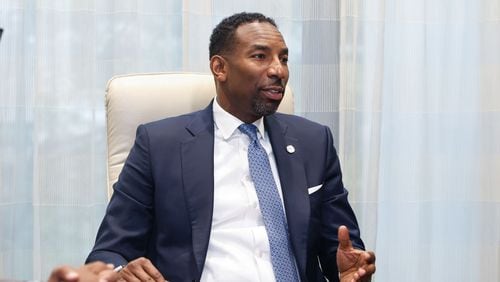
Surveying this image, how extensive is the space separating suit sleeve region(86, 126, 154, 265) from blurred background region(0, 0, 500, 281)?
63 centimetres

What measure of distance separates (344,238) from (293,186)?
0.81 ft

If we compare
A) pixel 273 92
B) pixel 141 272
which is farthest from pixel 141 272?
pixel 273 92

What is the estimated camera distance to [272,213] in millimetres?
1847

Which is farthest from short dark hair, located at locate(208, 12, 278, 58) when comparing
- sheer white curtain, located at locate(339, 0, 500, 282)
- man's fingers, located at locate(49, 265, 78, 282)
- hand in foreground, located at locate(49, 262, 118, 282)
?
man's fingers, located at locate(49, 265, 78, 282)

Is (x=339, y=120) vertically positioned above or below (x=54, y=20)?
below

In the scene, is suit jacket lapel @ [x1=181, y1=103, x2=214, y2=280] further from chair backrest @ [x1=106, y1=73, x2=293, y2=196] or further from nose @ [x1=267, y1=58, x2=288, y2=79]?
nose @ [x1=267, y1=58, x2=288, y2=79]

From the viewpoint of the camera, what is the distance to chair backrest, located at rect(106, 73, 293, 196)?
1.92 meters

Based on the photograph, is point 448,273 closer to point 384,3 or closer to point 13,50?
point 384,3

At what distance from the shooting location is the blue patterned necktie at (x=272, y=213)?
180 centimetres

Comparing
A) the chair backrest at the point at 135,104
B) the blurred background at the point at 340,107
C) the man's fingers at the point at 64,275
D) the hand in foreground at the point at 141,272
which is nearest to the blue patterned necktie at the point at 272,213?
the chair backrest at the point at 135,104

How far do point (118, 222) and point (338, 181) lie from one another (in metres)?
0.58

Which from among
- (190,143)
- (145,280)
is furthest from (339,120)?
(145,280)

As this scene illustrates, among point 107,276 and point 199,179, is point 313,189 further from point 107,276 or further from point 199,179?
point 107,276

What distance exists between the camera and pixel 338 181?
6.45ft
